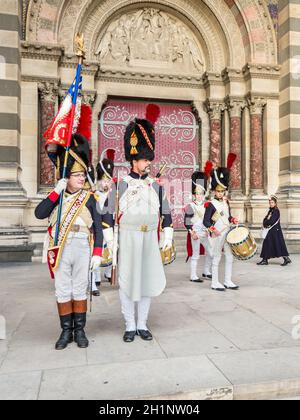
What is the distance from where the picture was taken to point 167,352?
340 cm

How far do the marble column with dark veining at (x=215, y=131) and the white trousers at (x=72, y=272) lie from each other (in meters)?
9.53

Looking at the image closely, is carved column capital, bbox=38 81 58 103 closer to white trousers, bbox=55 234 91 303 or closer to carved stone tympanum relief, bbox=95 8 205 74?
carved stone tympanum relief, bbox=95 8 205 74

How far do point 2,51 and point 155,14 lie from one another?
221 inches

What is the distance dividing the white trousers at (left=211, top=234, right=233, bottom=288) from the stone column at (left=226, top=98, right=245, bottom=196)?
6.10 meters

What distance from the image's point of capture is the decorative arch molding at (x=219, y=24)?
449 inches

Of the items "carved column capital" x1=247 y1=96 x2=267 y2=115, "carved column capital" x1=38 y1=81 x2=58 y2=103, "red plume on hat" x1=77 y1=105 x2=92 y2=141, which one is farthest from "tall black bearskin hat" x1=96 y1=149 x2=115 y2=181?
"carved column capital" x1=247 y1=96 x2=267 y2=115

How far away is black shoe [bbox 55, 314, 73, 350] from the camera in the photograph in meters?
3.54

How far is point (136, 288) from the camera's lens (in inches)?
151

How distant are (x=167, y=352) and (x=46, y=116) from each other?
9.10m

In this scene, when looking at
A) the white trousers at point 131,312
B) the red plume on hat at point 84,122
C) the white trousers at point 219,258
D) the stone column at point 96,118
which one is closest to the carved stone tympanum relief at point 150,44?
the stone column at point 96,118

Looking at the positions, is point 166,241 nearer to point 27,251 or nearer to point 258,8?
point 27,251

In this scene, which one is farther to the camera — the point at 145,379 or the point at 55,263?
the point at 55,263
